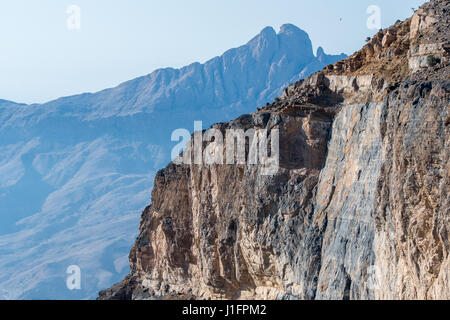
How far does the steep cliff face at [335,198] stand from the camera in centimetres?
3347

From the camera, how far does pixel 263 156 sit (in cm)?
Answer: 4922

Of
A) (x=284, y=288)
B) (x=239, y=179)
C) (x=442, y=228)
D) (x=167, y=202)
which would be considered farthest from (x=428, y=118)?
(x=167, y=202)

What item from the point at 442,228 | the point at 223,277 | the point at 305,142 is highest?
the point at 305,142

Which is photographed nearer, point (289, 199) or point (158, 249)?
point (289, 199)

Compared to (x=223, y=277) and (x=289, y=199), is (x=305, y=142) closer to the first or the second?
(x=289, y=199)

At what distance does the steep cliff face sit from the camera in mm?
33469

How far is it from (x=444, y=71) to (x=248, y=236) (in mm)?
16653

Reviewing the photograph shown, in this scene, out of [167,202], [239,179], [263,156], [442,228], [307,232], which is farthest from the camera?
[167,202]

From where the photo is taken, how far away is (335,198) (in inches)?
1715

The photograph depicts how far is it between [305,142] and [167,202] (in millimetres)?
16596

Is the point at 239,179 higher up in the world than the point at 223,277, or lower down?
higher up

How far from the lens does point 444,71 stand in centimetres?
3731
